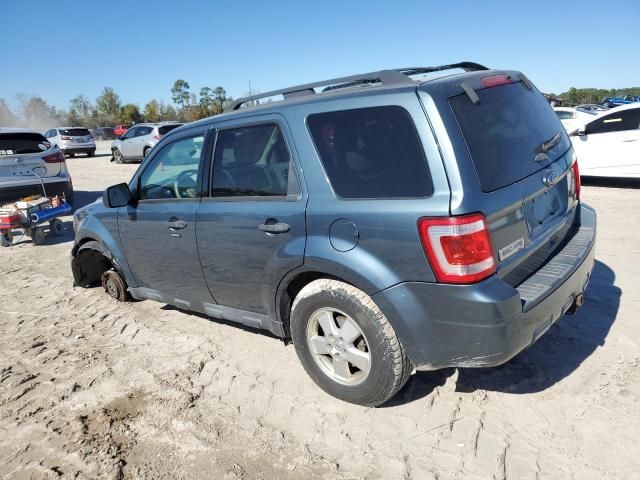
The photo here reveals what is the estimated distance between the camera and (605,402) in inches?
113

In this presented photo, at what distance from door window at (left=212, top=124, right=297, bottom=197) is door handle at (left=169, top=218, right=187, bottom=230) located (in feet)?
1.23

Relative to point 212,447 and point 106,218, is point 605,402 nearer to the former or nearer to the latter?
point 212,447

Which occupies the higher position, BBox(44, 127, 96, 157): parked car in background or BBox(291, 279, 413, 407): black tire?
BBox(44, 127, 96, 157): parked car in background

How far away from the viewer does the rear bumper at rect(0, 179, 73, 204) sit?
8633mm

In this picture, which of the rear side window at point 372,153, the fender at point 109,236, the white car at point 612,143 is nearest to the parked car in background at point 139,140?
the white car at point 612,143

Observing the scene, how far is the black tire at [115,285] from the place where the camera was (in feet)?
16.4

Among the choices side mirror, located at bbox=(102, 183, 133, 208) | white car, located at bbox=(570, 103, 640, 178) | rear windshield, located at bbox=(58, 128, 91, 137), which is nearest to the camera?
side mirror, located at bbox=(102, 183, 133, 208)

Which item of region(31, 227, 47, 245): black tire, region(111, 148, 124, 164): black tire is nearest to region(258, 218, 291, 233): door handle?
region(31, 227, 47, 245): black tire

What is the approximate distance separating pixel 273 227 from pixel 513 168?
1440 millimetres

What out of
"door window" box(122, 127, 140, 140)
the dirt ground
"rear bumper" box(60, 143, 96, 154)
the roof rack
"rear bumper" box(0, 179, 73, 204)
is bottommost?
the dirt ground

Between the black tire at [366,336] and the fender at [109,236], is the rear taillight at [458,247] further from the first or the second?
the fender at [109,236]

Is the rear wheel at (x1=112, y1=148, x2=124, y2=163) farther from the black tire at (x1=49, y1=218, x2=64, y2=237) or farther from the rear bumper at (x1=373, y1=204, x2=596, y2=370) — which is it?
the rear bumper at (x1=373, y1=204, x2=596, y2=370)

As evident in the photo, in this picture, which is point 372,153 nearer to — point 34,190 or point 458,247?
point 458,247

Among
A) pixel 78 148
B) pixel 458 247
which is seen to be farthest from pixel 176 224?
pixel 78 148
